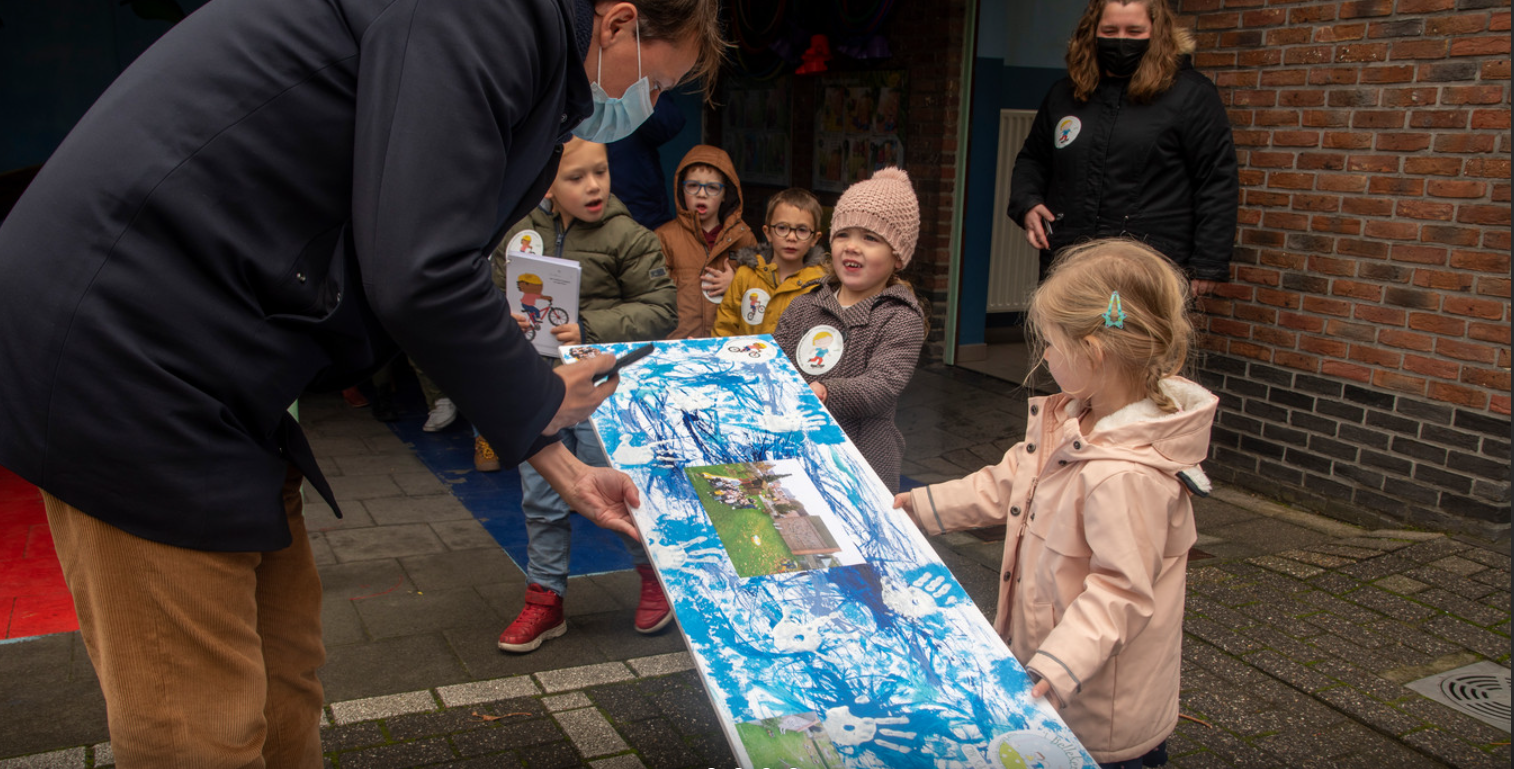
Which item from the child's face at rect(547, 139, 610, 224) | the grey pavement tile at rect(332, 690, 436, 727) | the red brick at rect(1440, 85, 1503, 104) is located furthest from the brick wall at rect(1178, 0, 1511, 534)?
the grey pavement tile at rect(332, 690, 436, 727)

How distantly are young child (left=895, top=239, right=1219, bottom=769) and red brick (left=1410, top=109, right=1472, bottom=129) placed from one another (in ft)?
10.4

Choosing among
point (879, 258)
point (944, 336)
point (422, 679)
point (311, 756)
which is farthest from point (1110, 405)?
point (944, 336)

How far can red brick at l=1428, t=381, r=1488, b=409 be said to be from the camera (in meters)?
4.51

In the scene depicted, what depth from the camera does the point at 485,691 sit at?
10.5ft

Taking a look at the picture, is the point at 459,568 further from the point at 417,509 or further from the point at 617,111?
the point at 617,111

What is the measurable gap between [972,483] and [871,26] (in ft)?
20.1

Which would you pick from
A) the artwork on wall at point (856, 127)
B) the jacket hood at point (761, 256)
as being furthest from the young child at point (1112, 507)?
the artwork on wall at point (856, 127)

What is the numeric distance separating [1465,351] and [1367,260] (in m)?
0.58

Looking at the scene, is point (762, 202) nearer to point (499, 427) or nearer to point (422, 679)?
point (422, 679)

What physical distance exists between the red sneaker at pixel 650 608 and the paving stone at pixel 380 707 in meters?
0.76

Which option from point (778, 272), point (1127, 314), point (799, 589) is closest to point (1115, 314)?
point (1127, 314)

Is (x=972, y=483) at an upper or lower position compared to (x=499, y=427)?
lower

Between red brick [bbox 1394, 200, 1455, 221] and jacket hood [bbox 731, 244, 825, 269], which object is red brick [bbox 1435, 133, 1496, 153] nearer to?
red brick [bbox 1394, 200, 1455, 221]

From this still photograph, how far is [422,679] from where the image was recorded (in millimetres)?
3301
